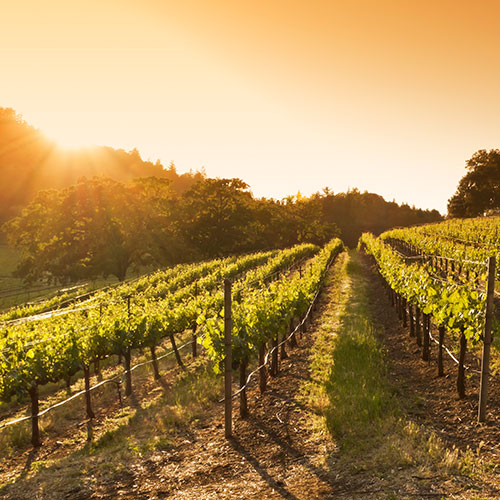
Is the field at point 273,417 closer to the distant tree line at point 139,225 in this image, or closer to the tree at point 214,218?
the distant tree line at point 139,225

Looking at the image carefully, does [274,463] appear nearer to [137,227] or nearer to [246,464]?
[246,464]

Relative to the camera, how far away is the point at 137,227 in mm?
41125

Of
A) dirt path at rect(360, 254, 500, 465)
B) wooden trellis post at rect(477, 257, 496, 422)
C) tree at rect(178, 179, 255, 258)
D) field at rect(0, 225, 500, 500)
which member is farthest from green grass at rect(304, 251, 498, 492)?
tree at rect(178, 179, 255, 258)

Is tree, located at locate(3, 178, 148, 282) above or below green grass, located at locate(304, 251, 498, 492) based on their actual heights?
above

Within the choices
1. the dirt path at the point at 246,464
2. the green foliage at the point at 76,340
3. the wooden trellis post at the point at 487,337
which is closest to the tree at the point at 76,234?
the green foliage at the point at 76,340

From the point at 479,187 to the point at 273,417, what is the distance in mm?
67399

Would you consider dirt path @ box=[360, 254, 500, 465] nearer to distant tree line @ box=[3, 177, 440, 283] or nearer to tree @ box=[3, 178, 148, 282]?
tree @ box=[3, 178, 148, 282]

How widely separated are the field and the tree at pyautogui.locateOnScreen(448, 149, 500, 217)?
59.0 metres

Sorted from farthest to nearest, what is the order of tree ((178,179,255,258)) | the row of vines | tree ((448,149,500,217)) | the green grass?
1. tree ((448,149,500,217))
2. tree ((178,179,255,258))
3. the row of vines
4. the green grass

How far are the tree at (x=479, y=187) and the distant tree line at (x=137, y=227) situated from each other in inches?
943

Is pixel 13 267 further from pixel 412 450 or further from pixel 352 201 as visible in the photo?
pixel 352 201

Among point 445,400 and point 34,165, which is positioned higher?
point 34,165

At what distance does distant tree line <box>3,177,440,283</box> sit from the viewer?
38406mm

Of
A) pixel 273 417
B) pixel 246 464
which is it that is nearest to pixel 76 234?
pixel 273 417
